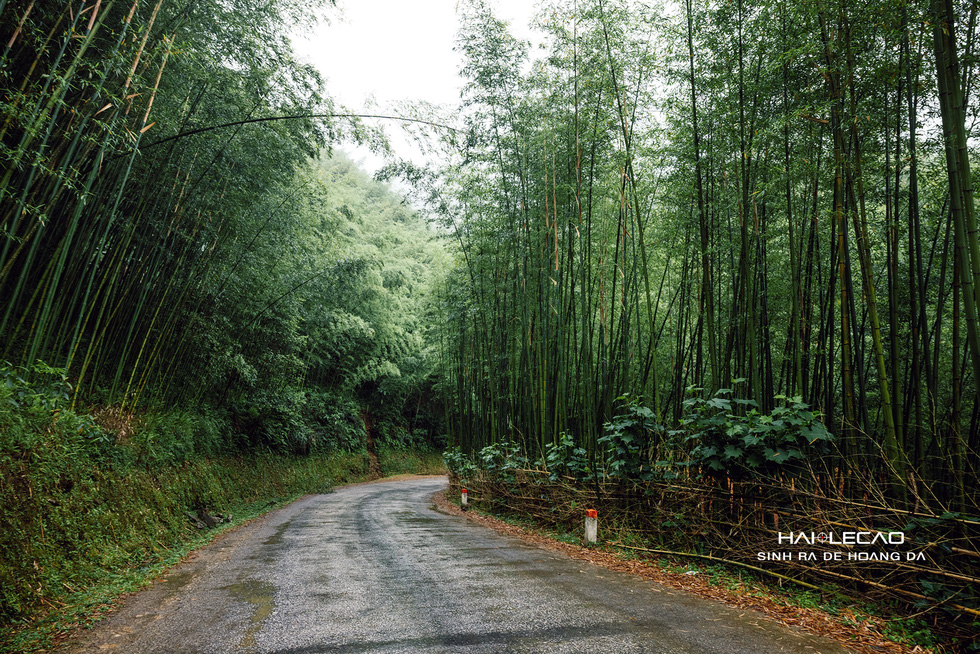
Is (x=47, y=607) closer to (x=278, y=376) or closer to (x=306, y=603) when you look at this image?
(x=306, y=603)

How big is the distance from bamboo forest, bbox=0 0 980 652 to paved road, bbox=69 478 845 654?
0.56 m

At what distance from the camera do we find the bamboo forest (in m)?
2.69

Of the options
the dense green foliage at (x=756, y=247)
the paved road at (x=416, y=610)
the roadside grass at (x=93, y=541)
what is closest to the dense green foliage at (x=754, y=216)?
the dense green foliage at (x=756, y=247)

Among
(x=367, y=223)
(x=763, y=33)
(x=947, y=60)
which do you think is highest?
(x=367, y=223)

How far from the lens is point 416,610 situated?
254 centimetres

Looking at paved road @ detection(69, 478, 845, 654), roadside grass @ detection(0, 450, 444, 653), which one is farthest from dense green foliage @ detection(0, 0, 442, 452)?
paved road @ detection(69, 478, 845, 654)

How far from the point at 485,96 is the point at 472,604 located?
5235mm

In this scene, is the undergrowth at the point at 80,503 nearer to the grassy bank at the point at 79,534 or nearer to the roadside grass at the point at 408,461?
the grassy bank at the point at 79,534

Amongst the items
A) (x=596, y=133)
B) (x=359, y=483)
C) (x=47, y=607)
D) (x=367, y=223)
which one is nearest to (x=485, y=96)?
(x=596, y=133)

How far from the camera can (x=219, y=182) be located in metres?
5.13

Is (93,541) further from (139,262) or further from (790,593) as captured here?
(790,593)

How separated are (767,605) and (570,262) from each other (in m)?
3.52

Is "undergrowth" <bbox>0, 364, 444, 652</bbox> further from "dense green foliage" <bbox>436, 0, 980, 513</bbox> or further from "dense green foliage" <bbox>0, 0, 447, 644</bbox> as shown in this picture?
"dense green foliage" <bbox>436, 0, 980, 513</bbox>

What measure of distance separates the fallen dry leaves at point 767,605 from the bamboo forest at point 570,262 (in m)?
0.17
